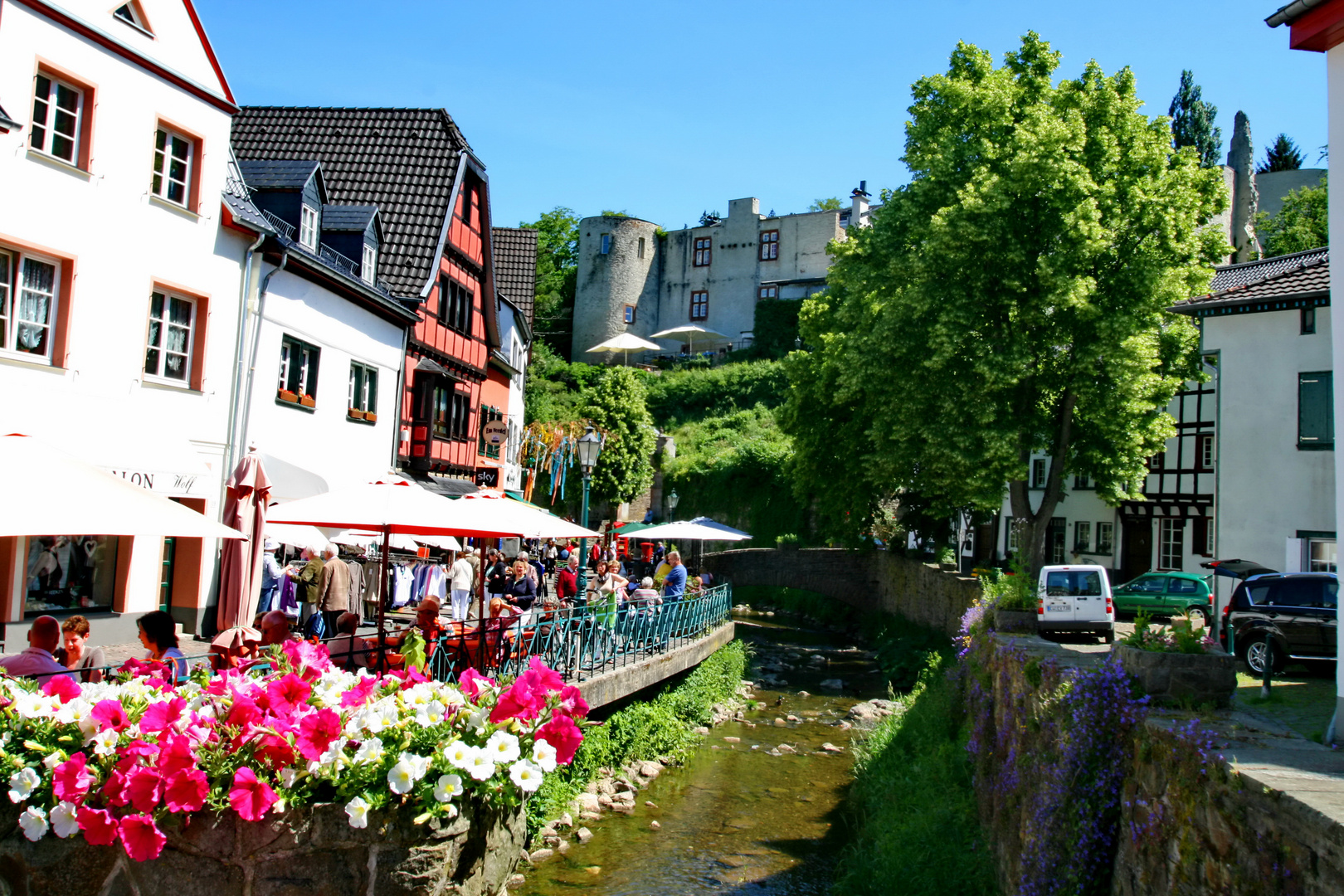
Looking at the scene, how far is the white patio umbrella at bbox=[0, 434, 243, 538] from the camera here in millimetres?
6078

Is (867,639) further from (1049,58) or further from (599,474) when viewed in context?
(1049,58)

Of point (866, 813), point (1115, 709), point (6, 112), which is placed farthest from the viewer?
point (866, 813)

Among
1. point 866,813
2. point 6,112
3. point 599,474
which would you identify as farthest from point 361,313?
point 599,474

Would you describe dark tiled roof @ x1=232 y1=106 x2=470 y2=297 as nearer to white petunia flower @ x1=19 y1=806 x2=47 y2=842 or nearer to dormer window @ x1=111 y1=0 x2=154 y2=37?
dormer window @ x1=111 y1=0 x2=154 y2=37

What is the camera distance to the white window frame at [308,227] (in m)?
19.3

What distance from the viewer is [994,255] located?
69.9 ft

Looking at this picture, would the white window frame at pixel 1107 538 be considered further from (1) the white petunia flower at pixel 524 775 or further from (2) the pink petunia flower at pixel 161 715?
(2) the pink petunia flower at pixel 161 715

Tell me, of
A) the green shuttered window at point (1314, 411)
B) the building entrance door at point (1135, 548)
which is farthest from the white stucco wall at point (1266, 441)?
the building entrance door at point (1135, 548)

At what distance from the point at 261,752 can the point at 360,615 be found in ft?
36.3

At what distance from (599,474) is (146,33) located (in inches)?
1147

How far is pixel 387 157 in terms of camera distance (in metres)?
24.7

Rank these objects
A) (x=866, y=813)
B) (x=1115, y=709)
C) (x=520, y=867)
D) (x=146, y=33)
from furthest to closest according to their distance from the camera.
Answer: (x=146, y=33)
(x=866, y=813)
(x=520, y=867)
(x=1115, y=709)

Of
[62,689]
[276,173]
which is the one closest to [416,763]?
[62,689]

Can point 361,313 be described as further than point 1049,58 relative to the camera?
No
